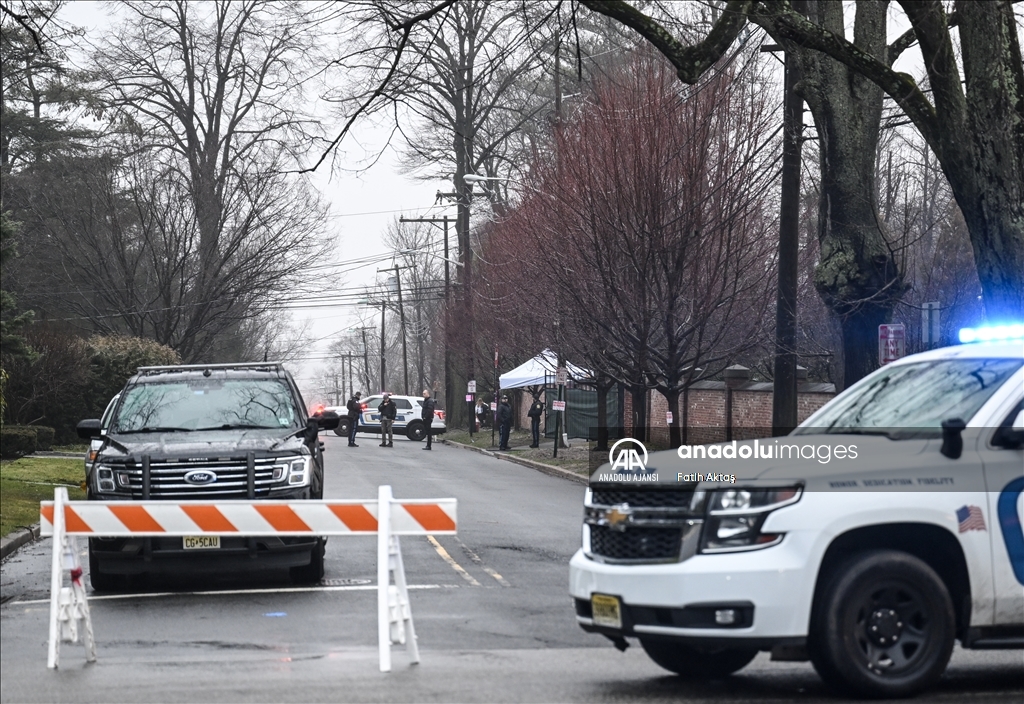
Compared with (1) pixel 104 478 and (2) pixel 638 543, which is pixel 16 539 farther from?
(2) pixel 638 543

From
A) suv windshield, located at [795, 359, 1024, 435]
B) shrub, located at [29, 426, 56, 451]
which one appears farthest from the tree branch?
shrub, located at [29, 426, 56, 451]

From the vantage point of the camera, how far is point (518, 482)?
1140 inches

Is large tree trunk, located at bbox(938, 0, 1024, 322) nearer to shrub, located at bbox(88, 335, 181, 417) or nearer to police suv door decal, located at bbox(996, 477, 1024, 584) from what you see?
police suv door decal, located at bbox(996, 477, 1024, 584)

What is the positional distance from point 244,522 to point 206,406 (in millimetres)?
4801

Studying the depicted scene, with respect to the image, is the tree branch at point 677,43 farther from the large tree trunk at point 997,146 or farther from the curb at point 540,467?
the curb at point 540,467

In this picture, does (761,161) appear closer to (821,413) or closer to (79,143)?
(821,413)

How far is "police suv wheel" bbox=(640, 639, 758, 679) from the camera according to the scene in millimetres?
8258

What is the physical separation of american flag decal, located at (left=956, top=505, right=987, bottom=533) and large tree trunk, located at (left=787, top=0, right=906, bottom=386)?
13.0m

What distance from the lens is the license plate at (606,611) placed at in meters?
7.62

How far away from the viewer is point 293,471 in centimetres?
1260

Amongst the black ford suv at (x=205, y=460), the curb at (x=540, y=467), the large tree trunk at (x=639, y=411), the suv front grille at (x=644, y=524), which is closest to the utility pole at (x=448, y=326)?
the curb at (x=540, y=467)

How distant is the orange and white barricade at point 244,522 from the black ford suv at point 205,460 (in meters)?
2.48

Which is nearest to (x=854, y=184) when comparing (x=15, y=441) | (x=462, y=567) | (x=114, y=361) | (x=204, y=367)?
(x=462, y=567)

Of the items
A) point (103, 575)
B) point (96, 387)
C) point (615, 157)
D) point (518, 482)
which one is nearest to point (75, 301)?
point (96, 387)
